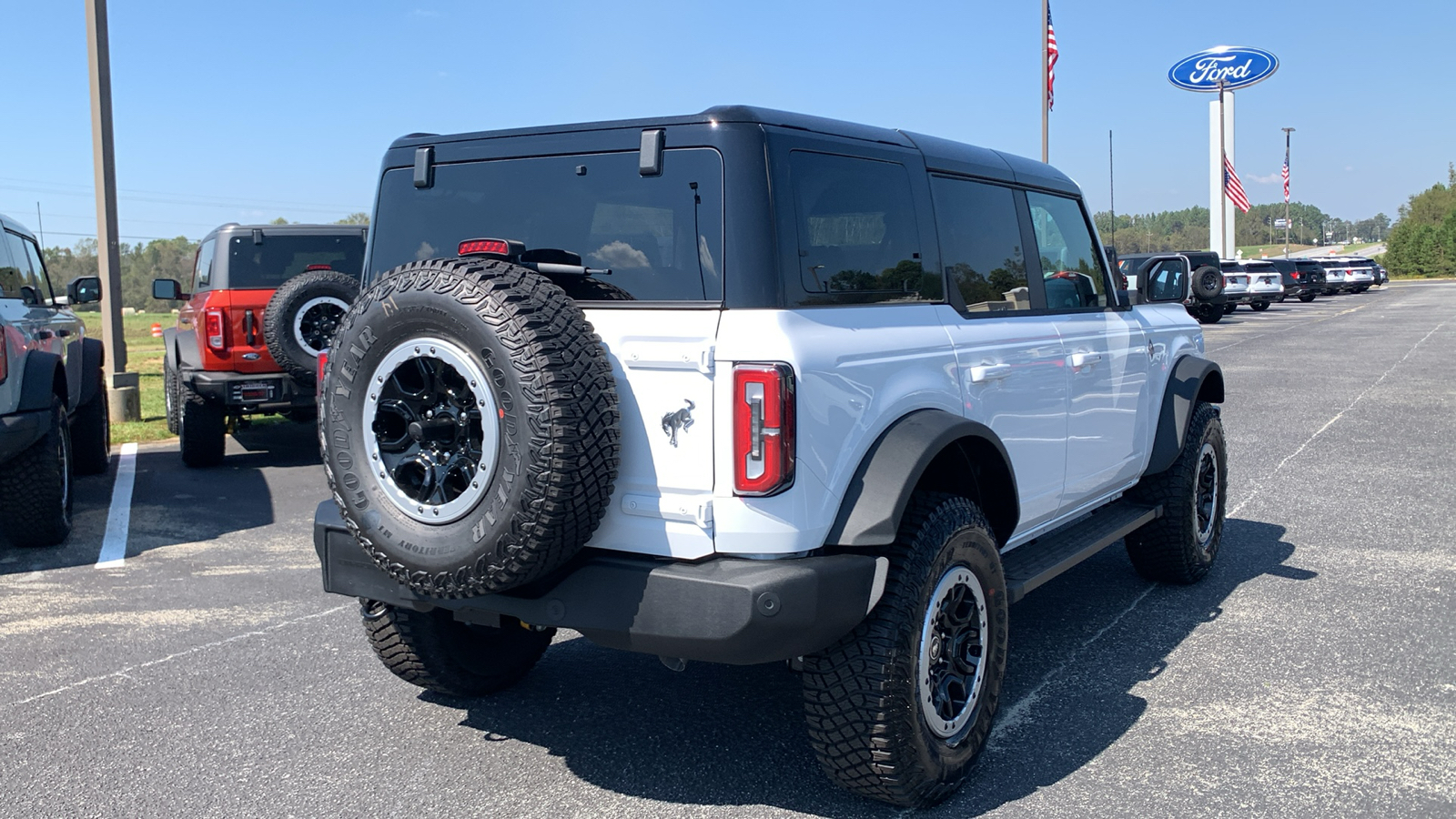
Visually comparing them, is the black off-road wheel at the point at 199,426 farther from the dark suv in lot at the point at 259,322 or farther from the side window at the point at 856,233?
the side window at the point at 856,233

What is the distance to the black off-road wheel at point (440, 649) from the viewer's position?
4.11m

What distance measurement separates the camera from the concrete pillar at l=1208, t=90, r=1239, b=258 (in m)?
56.1

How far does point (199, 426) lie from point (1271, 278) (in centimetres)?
3806

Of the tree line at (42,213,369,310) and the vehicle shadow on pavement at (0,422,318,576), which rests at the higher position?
the tree line at (42,213,369,310)

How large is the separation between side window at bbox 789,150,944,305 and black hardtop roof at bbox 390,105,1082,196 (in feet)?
0.34

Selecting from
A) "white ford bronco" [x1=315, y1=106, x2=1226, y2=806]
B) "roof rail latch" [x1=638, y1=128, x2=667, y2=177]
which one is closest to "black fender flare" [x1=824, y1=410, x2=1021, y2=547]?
"white ford bronco" [x1=315, y1=106, x2=1226, y2=806]

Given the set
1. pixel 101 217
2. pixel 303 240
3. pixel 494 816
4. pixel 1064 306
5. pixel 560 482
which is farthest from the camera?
pixel 101 217

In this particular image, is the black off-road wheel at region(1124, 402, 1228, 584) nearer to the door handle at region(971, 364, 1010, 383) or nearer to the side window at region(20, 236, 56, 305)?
the door handle at region(971, 364, 1010, 383)

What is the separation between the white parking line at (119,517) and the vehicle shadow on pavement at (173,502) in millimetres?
35

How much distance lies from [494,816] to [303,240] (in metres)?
7.86

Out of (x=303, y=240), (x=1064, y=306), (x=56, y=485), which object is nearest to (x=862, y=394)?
(x=1064, y=306)

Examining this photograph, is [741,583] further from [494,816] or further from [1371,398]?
[1371,398]

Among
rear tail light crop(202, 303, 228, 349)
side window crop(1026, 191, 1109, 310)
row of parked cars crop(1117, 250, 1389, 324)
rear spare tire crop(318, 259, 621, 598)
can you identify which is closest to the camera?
rear spare tire crop(318, 259, 621, 598)

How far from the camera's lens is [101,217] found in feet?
40.2
